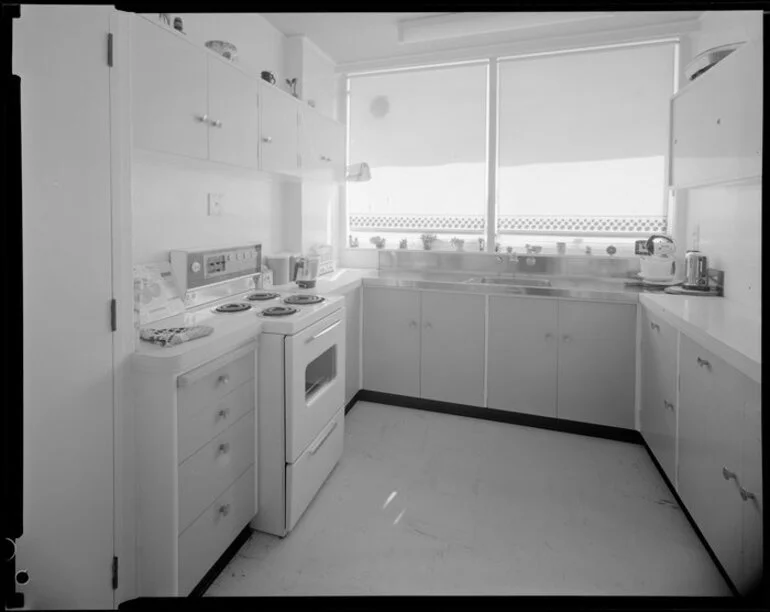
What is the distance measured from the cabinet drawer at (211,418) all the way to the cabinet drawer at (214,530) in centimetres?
26

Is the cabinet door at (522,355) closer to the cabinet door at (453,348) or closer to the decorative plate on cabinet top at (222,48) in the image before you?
the cabinet door at (453,348)

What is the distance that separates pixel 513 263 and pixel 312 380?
2.04m

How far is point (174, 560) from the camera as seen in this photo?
151 cm

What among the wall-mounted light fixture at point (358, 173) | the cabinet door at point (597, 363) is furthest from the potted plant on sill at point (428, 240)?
the cabinet door at point (597, 363)

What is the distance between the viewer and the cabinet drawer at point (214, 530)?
5.21ft

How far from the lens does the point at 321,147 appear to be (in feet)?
10.9

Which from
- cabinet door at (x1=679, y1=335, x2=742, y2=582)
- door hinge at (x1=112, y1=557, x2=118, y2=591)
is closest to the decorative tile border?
cabinet door at (x1=679, y1=335, x2=742, y2=582)

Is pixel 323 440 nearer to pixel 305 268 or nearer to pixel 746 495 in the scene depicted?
pixel 305 268

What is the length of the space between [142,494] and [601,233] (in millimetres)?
3284

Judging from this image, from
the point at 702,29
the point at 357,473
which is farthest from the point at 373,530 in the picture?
the point at 702,29

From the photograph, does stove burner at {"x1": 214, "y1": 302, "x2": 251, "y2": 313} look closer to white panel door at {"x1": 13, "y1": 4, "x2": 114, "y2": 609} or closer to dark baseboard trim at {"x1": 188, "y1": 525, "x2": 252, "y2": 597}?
white panel door at {"x1": 13, "y1": 4, "x2": 114, "y2": 609}

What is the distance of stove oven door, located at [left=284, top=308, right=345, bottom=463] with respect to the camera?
2.01 m

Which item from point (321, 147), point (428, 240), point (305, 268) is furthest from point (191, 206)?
point (428, 240)

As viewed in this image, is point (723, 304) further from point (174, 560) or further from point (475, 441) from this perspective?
point (174, 560)
